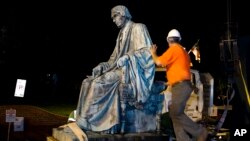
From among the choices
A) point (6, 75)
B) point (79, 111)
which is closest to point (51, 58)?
point (6, 75)

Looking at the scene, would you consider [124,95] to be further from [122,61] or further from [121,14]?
[121,14]

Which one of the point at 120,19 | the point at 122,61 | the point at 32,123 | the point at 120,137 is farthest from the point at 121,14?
the point at 32,123

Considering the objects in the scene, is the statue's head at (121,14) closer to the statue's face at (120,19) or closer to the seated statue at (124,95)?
the statue's face at (120,19)

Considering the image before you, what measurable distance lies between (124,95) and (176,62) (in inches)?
55.9

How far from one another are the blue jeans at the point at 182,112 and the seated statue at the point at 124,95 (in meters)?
1.29

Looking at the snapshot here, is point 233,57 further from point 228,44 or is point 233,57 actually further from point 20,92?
point 20,92

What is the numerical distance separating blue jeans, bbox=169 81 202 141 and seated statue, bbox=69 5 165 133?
1.29 metres

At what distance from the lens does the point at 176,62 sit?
22.9 feet

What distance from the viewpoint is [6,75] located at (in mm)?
32938

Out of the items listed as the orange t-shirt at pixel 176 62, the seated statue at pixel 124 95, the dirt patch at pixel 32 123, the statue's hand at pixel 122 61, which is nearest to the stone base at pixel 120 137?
the seated statue at pixel 124 95

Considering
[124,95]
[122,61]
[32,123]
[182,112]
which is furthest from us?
[32,123]

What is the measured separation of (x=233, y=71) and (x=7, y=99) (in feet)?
77.1

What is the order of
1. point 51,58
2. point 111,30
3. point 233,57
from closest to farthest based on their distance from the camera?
point 233,57 → point 111,30 → point 51,58

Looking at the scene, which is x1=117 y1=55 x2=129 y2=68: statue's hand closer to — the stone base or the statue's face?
the statue's face
